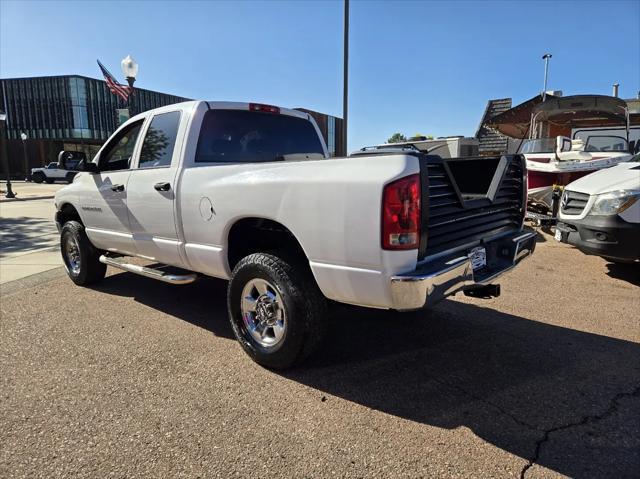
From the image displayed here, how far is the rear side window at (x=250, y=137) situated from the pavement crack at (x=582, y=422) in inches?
123

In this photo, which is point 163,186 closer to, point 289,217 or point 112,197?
point 112,197

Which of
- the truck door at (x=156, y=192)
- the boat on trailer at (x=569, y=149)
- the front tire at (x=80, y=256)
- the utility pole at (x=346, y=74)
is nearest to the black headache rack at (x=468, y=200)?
the truck door at (x=156, y=192)

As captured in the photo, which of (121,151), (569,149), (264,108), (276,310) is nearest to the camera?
(276,310)

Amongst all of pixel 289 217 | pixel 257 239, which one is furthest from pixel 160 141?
pixel 289 217

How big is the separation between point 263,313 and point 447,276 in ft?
4.54

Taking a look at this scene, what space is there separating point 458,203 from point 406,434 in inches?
58.8

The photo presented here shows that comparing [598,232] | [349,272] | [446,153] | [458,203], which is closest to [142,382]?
[349,272]

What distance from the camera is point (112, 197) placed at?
180 inches

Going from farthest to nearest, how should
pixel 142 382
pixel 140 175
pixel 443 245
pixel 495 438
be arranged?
pixel 140 175 < pixel 142 382 < pixel 443 245 < pixel 495 438

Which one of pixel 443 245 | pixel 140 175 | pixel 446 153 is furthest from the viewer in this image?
pixel 446 153

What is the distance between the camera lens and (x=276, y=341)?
3.19 meters

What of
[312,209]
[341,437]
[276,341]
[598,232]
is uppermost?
[312,209]

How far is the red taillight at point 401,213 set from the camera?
2.43m

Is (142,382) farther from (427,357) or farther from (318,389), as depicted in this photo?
(427,357)
